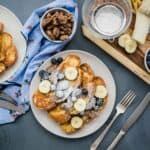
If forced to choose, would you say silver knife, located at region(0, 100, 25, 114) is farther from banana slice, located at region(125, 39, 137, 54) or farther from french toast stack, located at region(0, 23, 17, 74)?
banana slice, located at region(125, 39, 137, 54)

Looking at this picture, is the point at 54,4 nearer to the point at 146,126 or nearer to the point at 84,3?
the point at 84,3

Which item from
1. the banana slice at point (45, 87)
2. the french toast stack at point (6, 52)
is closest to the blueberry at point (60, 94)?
the banana slice at point (45, 87)

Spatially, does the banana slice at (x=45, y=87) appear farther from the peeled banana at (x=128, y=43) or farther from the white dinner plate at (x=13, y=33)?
the peeled banana at (x=128, y=43)

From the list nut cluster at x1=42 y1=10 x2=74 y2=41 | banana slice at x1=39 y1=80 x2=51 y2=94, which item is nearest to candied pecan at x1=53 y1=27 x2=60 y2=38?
nut cluster at x1=42 y1=10 x2=74 y2=41

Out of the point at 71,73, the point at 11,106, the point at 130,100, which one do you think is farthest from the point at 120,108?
the point at 11,106

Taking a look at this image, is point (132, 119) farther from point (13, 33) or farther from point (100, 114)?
point (13, 33)

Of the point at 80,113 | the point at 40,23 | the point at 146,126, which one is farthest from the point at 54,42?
the point at 146,126

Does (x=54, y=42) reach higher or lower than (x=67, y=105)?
higher
